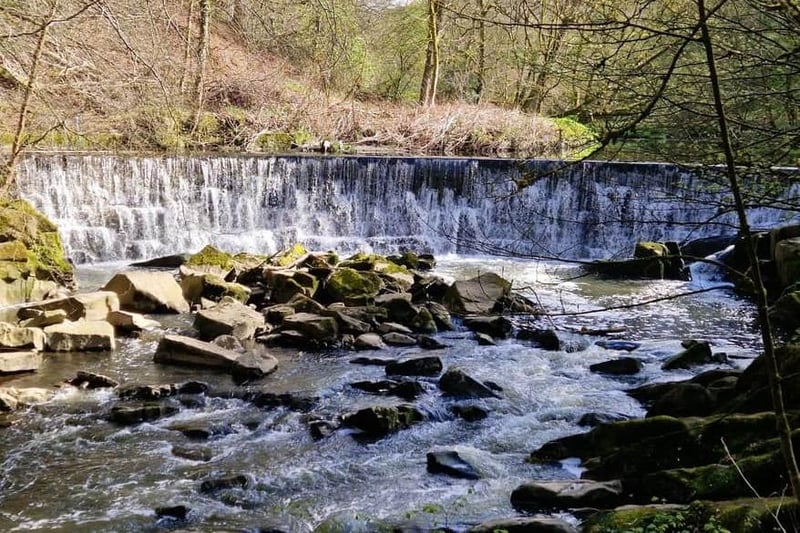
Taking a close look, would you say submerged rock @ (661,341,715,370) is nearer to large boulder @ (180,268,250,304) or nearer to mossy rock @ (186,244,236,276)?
large boulder @ (180,268,250,304)

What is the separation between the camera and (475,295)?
10445 mm

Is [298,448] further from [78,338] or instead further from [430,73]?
[430,73]

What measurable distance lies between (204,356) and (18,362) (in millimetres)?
1681

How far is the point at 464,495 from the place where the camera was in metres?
5.07

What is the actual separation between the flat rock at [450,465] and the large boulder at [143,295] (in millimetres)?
5556

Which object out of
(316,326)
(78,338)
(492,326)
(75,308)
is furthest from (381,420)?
(75,308)

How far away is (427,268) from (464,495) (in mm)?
8510

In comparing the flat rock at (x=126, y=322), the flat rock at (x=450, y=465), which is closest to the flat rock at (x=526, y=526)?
the flat rock at (x=450, y=465)

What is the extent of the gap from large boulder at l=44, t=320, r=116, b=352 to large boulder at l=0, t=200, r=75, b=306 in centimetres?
192

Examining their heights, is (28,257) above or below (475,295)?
above

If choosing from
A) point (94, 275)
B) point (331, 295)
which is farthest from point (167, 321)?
point (94, 275)

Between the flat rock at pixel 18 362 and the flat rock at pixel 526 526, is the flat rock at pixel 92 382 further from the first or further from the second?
the flat rock at pixel 526 526

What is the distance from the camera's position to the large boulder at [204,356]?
7.82 metres

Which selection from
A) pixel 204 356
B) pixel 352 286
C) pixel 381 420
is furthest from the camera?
pixel 352 286
